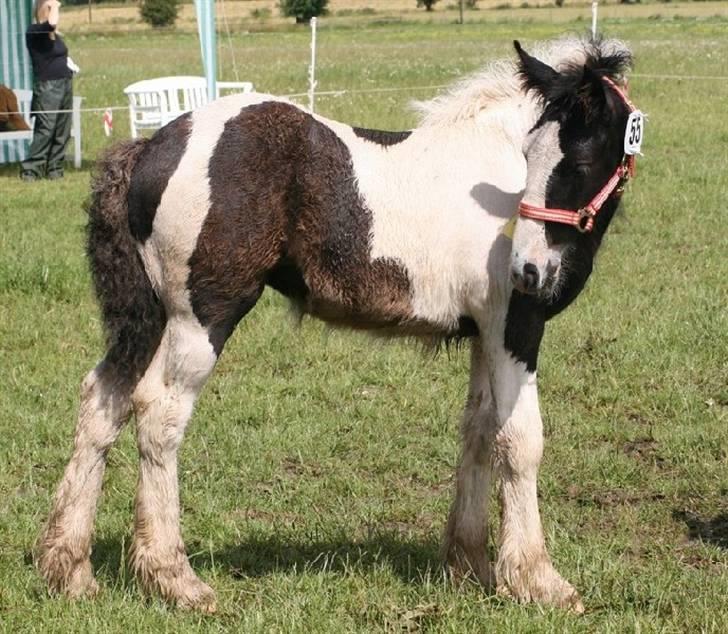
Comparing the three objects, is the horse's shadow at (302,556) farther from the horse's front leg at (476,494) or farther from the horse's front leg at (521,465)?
the horse's front leg at (521,465)

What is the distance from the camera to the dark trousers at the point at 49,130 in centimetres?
1527

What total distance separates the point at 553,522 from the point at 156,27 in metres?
71.5

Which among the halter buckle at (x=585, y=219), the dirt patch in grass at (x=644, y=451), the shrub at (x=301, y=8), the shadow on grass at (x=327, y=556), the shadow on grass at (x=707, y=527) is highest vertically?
the halter buckle at (x=585, y=219)

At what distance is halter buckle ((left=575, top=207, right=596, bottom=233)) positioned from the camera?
4.11 metres

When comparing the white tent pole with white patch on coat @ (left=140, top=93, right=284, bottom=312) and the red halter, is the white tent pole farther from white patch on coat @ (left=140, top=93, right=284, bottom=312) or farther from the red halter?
the red halter

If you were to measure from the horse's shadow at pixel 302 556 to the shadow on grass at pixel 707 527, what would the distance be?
112 cm

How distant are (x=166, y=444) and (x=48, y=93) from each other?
12.0 meters

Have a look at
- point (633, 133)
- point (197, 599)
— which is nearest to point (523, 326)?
point (633, 133)

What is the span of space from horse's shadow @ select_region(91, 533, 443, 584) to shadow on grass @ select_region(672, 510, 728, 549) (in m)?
A: 1.12

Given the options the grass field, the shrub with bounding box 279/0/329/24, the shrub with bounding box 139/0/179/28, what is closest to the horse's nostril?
the grass field

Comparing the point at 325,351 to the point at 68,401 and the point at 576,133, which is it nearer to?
the point at 68,401

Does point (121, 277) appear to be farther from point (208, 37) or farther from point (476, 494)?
point (208, 37)

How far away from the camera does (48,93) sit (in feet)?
50.5

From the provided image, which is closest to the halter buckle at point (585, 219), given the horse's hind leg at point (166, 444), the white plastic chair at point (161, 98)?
the horse's hind leg at point (166, 444)
